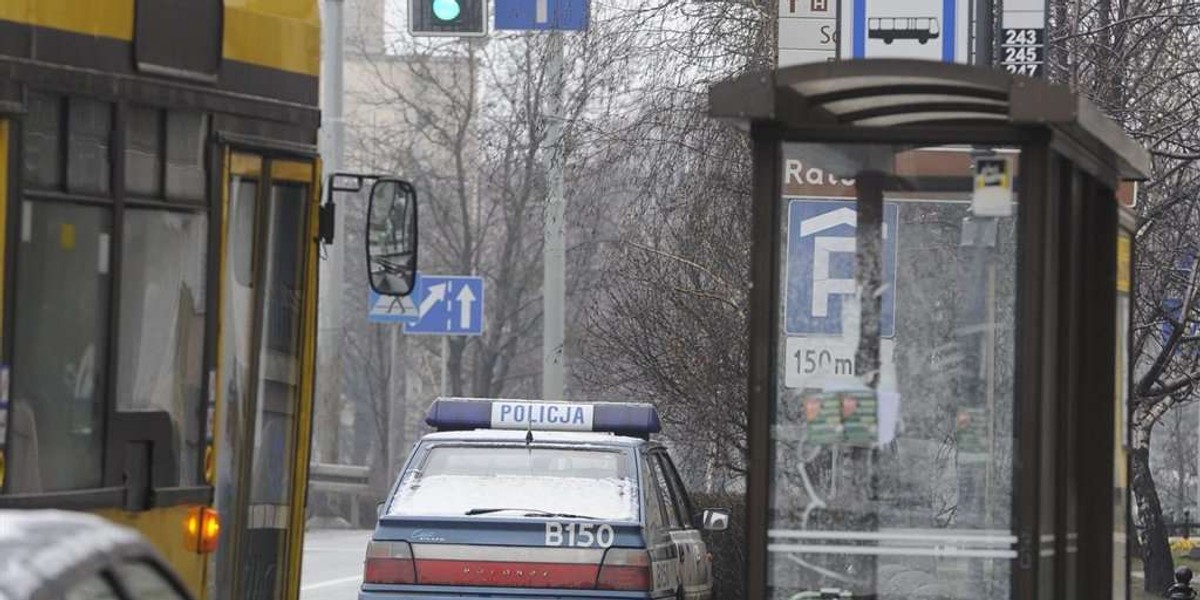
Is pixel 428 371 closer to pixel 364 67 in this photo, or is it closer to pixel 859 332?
pixel 364 67

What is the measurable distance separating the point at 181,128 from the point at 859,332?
239 cm

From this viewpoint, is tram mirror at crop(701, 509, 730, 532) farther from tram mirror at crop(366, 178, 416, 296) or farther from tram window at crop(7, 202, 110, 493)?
tram window at crop(7, 202, 110, 493)

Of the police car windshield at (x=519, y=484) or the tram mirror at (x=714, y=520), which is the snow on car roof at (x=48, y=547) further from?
the tram mirror at (x=714, y=520)

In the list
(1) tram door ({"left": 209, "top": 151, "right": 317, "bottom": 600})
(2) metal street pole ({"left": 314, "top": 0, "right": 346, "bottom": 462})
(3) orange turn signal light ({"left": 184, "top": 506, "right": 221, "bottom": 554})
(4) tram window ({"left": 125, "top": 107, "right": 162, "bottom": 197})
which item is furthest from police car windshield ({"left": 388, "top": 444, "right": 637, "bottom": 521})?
(2) metal street pole ({"left": 314, "top": 0, "right": 346, "bottom": 462})

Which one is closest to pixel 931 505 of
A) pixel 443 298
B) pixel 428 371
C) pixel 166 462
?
pixel 166 462

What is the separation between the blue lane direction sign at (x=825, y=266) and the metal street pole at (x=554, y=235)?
30.4 feet

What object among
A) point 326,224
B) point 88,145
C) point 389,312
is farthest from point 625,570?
point 389,312

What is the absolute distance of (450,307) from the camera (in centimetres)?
2850

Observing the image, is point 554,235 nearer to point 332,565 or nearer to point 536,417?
point 332,565

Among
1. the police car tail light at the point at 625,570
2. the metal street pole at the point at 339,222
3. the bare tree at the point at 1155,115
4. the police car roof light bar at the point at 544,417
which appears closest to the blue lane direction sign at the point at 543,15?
the bare tree at the point at 1155,115

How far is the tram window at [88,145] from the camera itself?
271 inches

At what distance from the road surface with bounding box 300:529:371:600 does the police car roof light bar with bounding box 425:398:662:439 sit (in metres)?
3.74

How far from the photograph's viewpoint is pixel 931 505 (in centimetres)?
805

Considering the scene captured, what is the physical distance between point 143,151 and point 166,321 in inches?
21.2
